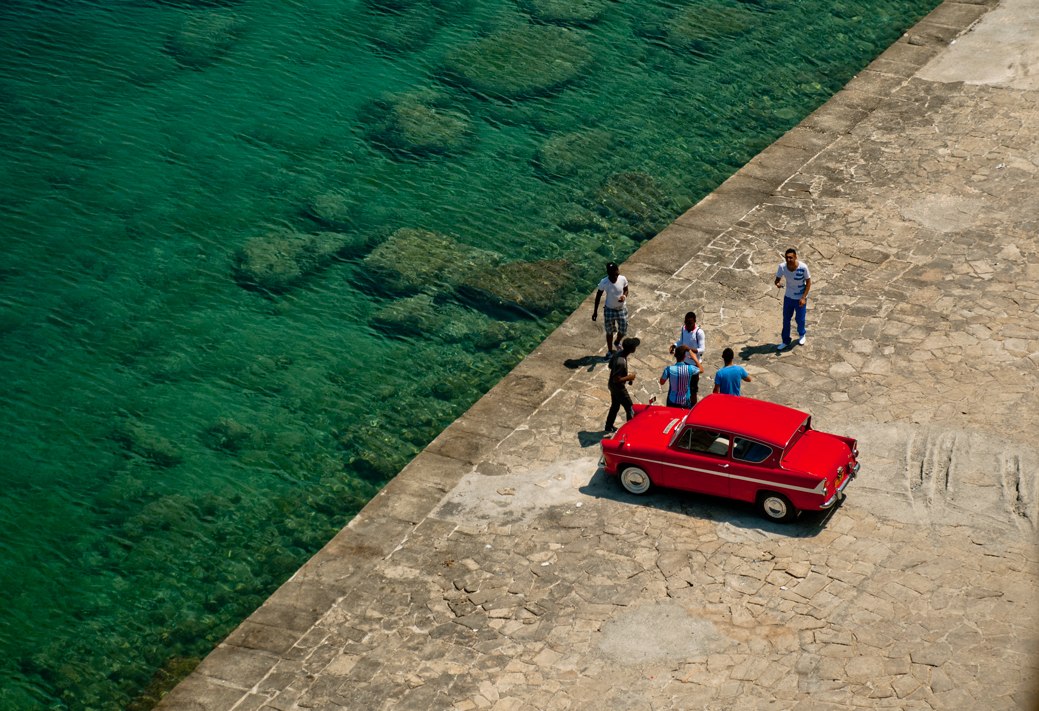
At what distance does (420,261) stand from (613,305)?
6275 millimetres

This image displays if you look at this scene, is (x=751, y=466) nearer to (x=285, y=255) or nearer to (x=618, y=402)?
(x=618, y=402)

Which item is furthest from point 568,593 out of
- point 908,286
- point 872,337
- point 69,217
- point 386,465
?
point 69,217

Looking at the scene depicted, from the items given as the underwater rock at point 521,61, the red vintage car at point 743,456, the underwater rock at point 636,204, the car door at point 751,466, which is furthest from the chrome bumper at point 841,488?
the underwater rock at point 521,61

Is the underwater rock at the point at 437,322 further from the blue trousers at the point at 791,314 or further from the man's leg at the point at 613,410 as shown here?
the blue trousers at the point at 791,314

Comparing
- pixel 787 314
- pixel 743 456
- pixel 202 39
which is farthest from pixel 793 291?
pixel 202 39

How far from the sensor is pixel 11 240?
27.9 m

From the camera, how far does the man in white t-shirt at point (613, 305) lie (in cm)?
2147

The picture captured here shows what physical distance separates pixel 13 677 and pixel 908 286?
16386 millimetres

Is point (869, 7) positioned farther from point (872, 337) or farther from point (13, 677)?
point (13, 677)

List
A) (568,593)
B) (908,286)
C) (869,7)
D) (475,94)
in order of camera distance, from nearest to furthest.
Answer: (568,593) < (908,286) < (475,94) < (869,7)

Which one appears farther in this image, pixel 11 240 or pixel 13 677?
pixel 11 240

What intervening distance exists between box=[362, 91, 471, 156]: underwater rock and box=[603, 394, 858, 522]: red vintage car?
13526mm

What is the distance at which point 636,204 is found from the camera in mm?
28188

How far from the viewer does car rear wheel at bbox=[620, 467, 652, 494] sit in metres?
19.0
